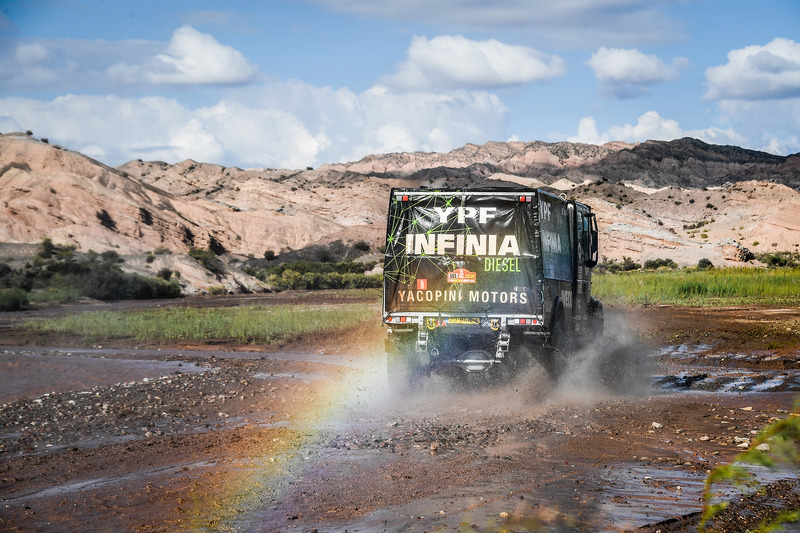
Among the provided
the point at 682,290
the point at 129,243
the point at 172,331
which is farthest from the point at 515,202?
the point at 129,243

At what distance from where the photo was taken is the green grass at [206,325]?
1155 inches

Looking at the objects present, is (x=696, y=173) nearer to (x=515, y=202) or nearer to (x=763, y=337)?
(x=763, y=337)

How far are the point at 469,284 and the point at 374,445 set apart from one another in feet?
14.7

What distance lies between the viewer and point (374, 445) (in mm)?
10812

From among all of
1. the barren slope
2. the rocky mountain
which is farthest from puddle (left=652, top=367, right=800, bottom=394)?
the barren slope

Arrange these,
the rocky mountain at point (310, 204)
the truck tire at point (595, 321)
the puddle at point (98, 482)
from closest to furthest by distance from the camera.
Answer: the puddle at point (98, 482) < the truck tire at point (595, 321) < the rocky mountain at point (310, 204)

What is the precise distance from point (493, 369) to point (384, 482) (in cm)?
605

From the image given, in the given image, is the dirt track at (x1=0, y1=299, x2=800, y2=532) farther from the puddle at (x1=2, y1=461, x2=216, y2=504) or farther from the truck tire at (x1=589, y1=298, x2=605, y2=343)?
the truck tire at (x1=589, y1=298, x2=605, y2=343)

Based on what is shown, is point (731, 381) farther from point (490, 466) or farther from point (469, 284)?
point (490, 466)

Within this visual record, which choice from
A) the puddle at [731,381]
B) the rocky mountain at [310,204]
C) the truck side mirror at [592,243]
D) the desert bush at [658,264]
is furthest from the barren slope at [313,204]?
the truck side mirror at [592,243]

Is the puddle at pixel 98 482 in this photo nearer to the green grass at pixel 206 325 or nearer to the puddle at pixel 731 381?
the puddle at pixel 731 381

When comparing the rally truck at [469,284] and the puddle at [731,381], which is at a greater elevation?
the rally truck at [469,284]

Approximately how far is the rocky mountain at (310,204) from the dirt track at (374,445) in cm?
5767

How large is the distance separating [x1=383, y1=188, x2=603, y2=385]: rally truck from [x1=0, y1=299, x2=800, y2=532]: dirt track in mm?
690
